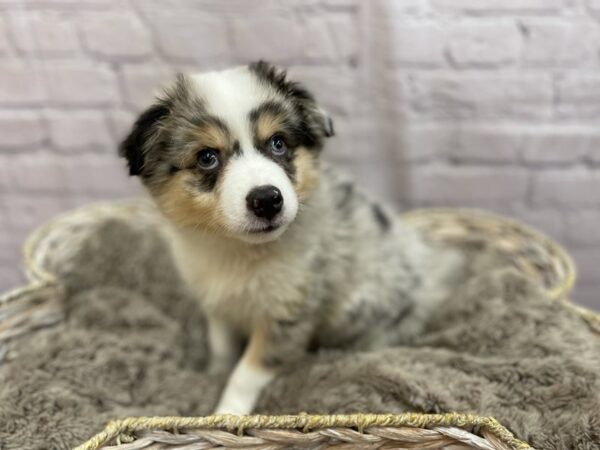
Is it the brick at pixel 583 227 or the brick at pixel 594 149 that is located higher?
the brick at pixel 594 149

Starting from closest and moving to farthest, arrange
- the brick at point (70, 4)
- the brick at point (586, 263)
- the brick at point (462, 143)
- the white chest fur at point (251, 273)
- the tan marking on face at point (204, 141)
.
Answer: the tan marking on face at point (204, 141) < the white chest fur at point (251, 273) < the brick at point (70, 4) < the brick at point (462, 143) < the brick at point (586, 263)

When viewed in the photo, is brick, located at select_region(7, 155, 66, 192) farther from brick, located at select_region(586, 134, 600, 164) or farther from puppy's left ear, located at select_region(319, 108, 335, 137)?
brick, located at select_region(586, 134, 600, 164)

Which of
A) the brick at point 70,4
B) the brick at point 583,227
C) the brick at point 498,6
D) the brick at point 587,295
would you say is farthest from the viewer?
the brick at point 587,295

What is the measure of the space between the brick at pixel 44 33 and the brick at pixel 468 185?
6.16 feet

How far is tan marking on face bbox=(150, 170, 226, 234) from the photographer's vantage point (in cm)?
162

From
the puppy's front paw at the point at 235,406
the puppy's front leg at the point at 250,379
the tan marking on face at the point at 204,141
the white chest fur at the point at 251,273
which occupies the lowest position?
the puppy's front paw at the point at 235,406

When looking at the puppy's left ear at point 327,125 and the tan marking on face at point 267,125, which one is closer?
the tan marking on face at point 267,125

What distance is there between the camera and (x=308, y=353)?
214cm

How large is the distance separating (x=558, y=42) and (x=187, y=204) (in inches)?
74.3

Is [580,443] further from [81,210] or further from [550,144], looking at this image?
[81,210]

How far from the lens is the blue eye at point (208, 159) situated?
1617mm

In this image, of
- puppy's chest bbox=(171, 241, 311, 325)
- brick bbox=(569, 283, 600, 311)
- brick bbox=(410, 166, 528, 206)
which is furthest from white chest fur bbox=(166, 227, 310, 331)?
brick bbox=(569, 283, 600, 311)

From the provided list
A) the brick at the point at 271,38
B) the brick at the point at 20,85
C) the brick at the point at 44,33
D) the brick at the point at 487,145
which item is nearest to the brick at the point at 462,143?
the brick at the point at 487,145

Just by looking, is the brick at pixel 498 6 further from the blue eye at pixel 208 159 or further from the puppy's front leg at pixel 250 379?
the puppy's front leg at pixel 250 379
